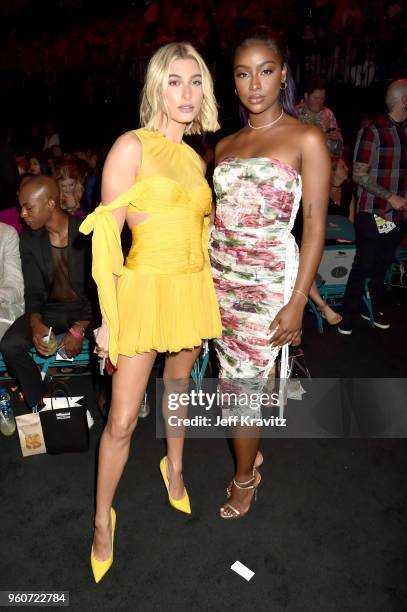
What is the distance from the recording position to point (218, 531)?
242 centimetres

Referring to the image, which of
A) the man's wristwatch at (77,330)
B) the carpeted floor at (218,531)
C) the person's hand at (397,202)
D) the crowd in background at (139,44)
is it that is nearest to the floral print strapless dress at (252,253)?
the carpeted floor at (218,531)

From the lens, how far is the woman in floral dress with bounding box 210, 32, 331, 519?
6.09 ft

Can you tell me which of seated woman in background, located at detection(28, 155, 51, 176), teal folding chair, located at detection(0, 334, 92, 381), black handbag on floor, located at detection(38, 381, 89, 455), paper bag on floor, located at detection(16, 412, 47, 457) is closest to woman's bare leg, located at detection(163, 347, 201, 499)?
black handbag on floor, located at detection(38, 381, 89, 455)

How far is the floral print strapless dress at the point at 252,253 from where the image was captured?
6.22 ft

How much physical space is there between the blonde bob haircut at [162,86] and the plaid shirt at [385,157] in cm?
224

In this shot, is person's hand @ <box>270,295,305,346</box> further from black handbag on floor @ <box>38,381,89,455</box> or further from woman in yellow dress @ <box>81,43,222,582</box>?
black handbag on floor @ <box>38,381,89,455</box>

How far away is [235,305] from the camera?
2127 millimetres

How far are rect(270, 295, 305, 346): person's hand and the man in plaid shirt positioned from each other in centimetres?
224

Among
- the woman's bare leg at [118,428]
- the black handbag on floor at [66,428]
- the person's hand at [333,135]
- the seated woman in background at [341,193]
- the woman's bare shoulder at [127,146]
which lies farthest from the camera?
the person's hand at [333,135]

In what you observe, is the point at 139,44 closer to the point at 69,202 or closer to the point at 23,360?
the point at 69,202

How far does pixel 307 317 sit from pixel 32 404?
2.59 metres

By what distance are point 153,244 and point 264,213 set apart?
1.45ft

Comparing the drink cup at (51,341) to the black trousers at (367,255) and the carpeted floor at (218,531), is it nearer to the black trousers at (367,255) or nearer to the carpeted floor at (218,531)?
the carpeted floor at (218,531)

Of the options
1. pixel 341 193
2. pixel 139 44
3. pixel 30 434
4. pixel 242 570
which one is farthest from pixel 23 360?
pixel 139 44
